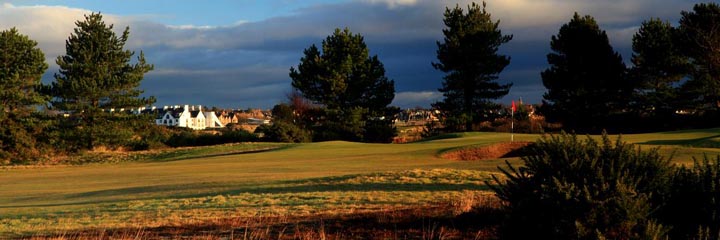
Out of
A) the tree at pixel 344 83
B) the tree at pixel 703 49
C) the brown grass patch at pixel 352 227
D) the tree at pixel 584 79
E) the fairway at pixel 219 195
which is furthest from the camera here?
the tree at pixel 344 83

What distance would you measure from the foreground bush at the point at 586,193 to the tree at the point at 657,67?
4884cm

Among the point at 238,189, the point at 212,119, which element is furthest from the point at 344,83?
the point at 212,119

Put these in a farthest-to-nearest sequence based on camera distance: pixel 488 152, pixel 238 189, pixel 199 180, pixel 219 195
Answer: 1. pixel 488 152
2. pixel 199 180
3. pixel 238 189
4. pixel 219 195

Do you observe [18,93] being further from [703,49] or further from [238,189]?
[703,49]

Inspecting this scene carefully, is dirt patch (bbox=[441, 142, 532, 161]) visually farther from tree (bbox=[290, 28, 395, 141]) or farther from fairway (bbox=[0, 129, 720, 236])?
tree (bbox=[290, 28, 395, 141])

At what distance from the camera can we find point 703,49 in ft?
160

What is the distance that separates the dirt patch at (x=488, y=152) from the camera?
3033cm

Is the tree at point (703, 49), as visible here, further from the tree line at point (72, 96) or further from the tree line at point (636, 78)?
the tree line at point (72, 96)

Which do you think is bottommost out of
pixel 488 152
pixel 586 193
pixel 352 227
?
pixel 352 227

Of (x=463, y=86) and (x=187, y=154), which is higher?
(x=463, y=86)

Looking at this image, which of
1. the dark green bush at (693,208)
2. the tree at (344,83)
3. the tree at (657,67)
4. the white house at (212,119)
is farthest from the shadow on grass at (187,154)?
the white house at (212,119)

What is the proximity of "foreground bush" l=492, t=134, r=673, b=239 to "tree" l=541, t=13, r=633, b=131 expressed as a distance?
47454mm

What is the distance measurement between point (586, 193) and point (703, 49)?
48220mm

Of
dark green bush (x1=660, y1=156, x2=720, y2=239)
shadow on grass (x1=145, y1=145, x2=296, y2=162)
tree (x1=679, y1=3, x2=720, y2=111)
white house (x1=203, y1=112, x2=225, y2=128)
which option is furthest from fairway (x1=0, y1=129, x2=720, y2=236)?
white house (x1=203, y1=112, x2=225, y2=128)
